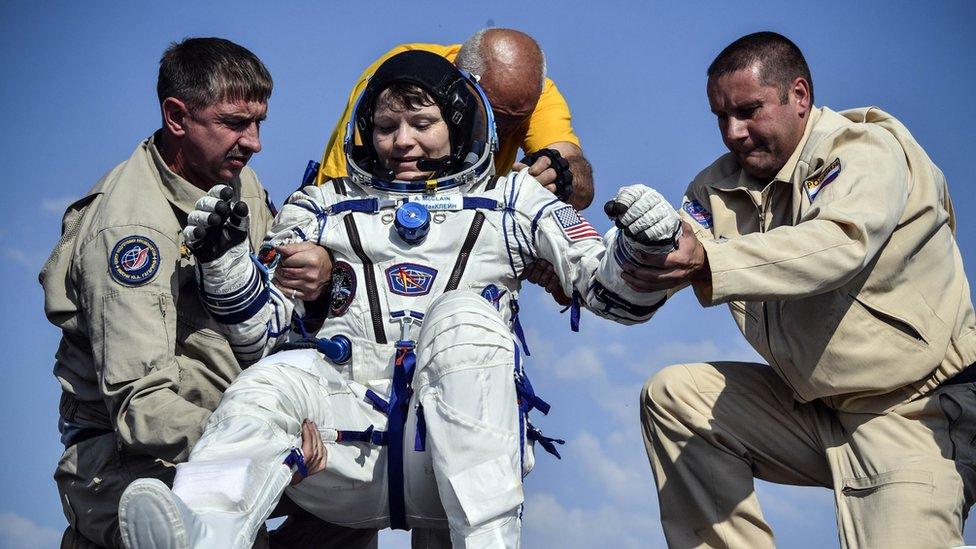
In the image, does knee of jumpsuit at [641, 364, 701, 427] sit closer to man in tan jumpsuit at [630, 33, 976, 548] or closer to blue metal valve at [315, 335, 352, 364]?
man in tan jumpsuit at [630, 33, 976, 548]

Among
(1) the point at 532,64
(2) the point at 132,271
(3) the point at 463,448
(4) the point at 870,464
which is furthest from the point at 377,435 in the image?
(1) the point at 532,64

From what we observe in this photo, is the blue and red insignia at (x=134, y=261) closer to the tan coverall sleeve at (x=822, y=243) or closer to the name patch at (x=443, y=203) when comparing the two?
the name patch at (x=443, y=203)

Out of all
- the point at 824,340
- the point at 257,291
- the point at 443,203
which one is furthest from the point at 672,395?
the point at 257,291

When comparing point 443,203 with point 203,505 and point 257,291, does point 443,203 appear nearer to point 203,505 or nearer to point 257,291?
point 257,291

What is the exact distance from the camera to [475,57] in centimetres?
752

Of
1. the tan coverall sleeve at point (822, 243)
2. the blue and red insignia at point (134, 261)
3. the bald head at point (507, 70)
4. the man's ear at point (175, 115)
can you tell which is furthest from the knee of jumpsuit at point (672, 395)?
the man's ear at point (175, 115)

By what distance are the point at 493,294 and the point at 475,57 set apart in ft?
8.31

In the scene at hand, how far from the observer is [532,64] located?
7.59m

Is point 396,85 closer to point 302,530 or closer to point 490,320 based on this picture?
point 490,320

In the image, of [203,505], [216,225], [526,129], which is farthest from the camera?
[526,129]

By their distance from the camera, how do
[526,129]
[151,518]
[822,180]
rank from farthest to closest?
1. [526,129]
2. [822,180]
3. [151,518]

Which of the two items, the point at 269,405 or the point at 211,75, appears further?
the point at 211,75

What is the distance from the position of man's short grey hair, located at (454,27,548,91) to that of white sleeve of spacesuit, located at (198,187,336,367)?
192 centimetres

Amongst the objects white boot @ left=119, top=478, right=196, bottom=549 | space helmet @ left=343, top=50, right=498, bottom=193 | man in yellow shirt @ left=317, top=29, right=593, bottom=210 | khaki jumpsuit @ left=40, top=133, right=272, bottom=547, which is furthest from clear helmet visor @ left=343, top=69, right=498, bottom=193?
white boot @ left=119, top=478, right=196, bottom=549
